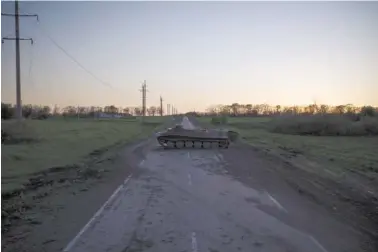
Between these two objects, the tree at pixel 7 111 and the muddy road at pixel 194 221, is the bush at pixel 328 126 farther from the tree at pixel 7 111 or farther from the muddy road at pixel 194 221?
the muddy road at pixel 194 221

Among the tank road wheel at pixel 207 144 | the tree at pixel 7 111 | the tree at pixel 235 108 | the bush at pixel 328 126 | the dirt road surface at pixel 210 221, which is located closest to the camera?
the dirt road surface at pixel 210 221

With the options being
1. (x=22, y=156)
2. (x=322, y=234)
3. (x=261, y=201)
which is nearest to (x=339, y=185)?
(x=261, y=201)

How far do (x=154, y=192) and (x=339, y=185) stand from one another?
20.5 ft

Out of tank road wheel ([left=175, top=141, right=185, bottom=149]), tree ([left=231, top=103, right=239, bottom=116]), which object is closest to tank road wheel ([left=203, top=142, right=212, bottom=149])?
tank road wheel ([left=175, top=141, right=185, bottom=149])

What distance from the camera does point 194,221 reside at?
7758 millimetres

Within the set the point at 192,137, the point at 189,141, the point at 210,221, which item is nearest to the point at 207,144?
the point at 189,141

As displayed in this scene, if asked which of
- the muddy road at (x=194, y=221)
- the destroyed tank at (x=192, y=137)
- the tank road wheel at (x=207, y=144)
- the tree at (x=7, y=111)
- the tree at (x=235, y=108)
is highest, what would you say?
the tree at (x=235, y=108)

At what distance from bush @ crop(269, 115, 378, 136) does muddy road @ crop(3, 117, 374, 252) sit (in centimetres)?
3517

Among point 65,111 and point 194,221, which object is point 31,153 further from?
point 65,111

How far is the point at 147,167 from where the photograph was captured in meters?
16.7

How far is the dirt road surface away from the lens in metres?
6.31

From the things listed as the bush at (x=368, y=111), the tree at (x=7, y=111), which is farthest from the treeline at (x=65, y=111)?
the bush at (x=368, y=111)

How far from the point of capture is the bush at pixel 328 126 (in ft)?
145

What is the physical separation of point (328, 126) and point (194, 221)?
41793mm
